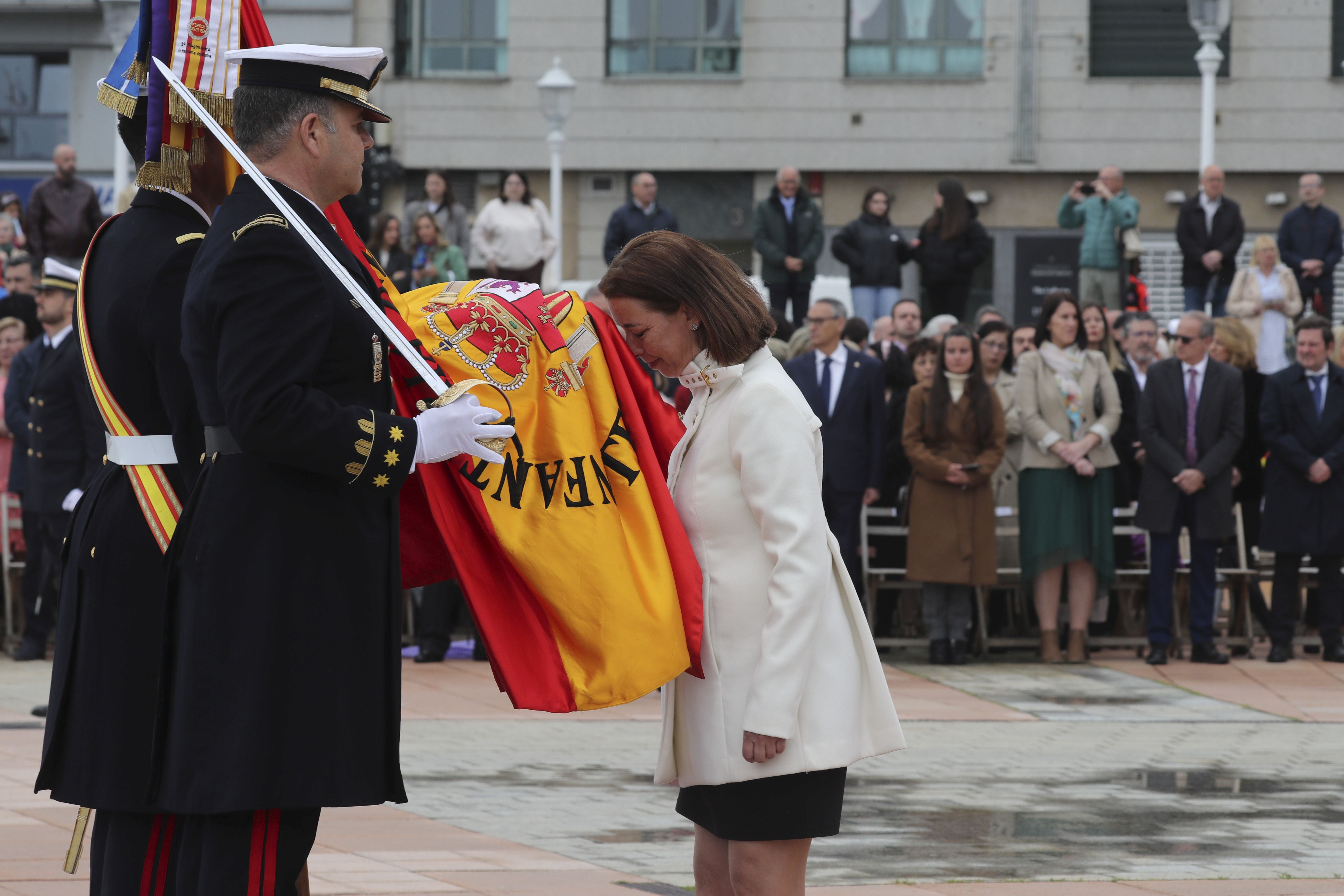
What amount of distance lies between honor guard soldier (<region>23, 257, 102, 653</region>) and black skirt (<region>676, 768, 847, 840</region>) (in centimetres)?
749

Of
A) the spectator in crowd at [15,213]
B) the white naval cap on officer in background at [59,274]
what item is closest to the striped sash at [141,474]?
the white naval cap on officer in background at [59,274]

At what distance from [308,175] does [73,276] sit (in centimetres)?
595

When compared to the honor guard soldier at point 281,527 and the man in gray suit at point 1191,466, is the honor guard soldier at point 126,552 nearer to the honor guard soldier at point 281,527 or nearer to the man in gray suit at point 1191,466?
the honor guard soldier at point 281,527

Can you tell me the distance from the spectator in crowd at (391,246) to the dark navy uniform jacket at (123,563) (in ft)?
37.7

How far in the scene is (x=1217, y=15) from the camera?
19922 mm

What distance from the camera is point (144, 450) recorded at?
4059 millimetres

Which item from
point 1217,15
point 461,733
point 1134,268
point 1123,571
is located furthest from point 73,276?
point 1217,15

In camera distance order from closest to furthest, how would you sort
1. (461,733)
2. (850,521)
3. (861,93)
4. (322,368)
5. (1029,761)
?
(322,368) → (1029,761) → (461,733) → (850,521) → (861,93)

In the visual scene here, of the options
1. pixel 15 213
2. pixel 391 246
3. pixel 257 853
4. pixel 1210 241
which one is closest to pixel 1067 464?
pixel 391 246

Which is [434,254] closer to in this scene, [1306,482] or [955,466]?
[955,466]

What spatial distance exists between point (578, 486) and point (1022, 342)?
352 inches

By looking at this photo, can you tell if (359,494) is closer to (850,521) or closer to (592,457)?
(592,457)

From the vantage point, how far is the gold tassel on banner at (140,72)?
423 centimetres

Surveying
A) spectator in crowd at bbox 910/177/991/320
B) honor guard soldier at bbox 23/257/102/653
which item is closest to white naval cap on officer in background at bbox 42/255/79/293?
honor guard soldier at bbox 23/257/102/653
